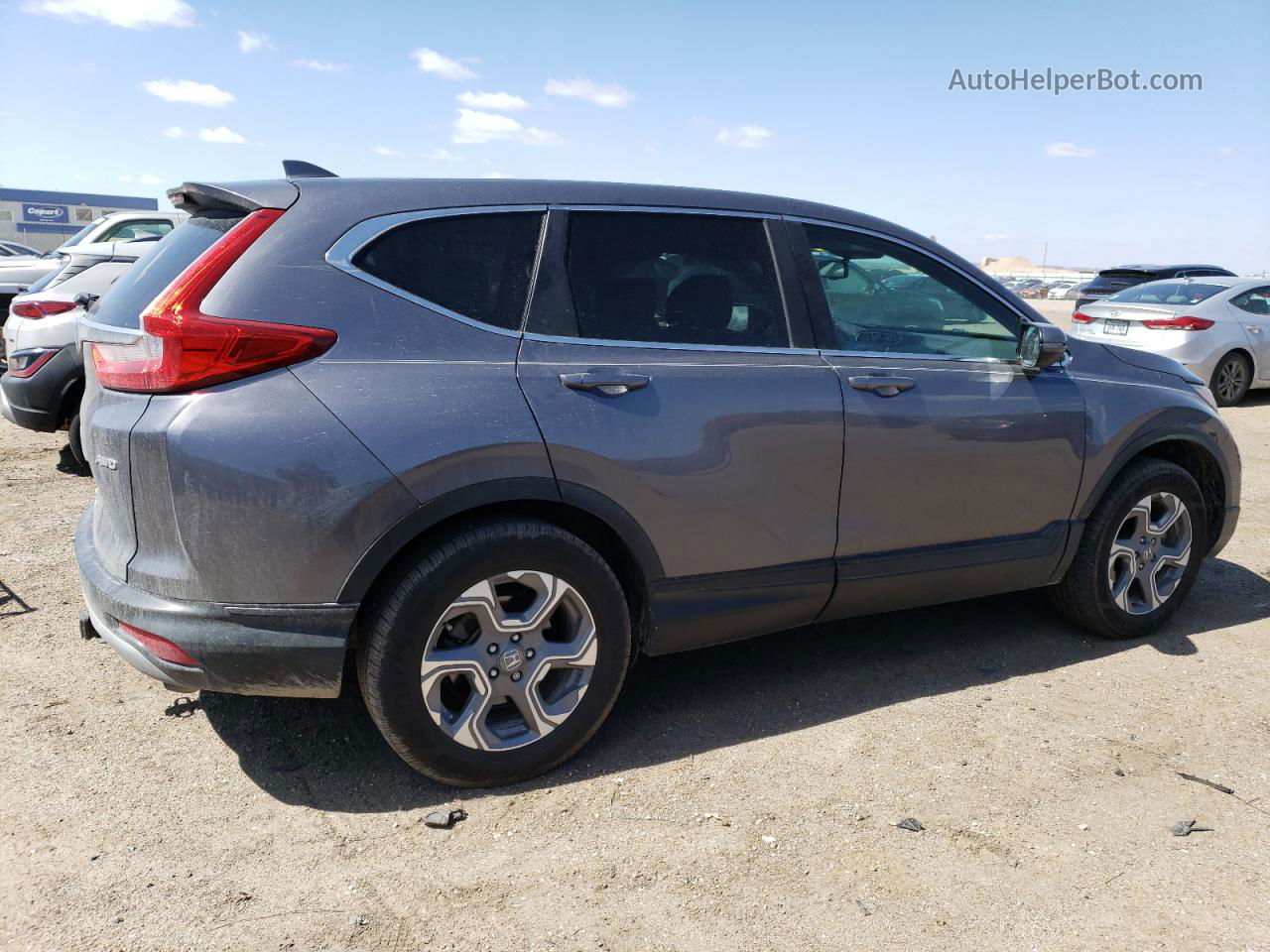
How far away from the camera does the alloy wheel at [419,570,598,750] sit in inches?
116

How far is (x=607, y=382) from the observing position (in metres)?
3.12

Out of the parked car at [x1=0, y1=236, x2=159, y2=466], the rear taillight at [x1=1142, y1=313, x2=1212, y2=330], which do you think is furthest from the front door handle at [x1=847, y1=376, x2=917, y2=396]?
the rear taillight at [x1=1142, y1=313, x2=1212, y2=330]

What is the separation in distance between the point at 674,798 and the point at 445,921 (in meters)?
0.85

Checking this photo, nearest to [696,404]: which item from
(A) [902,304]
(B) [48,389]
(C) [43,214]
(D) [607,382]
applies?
(D) [607,382]

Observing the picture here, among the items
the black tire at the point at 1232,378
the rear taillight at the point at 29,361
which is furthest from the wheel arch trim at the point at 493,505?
the black tire at the point at 1232,378

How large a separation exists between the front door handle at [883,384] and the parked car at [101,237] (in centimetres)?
801

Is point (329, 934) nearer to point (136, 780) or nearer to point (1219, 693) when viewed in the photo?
point (136, 780)

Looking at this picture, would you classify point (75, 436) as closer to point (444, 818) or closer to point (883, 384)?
point (444, 818)

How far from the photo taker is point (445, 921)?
2521 millimetres

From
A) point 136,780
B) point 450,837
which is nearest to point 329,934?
point 450,837

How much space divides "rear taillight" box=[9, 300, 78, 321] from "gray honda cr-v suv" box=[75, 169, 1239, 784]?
4.52 metres

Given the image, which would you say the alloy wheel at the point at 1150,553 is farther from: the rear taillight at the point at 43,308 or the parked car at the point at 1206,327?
the parked car at the point at 1206,327

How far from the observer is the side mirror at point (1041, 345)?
12.8 ft

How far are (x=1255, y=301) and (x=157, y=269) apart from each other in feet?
43.1
